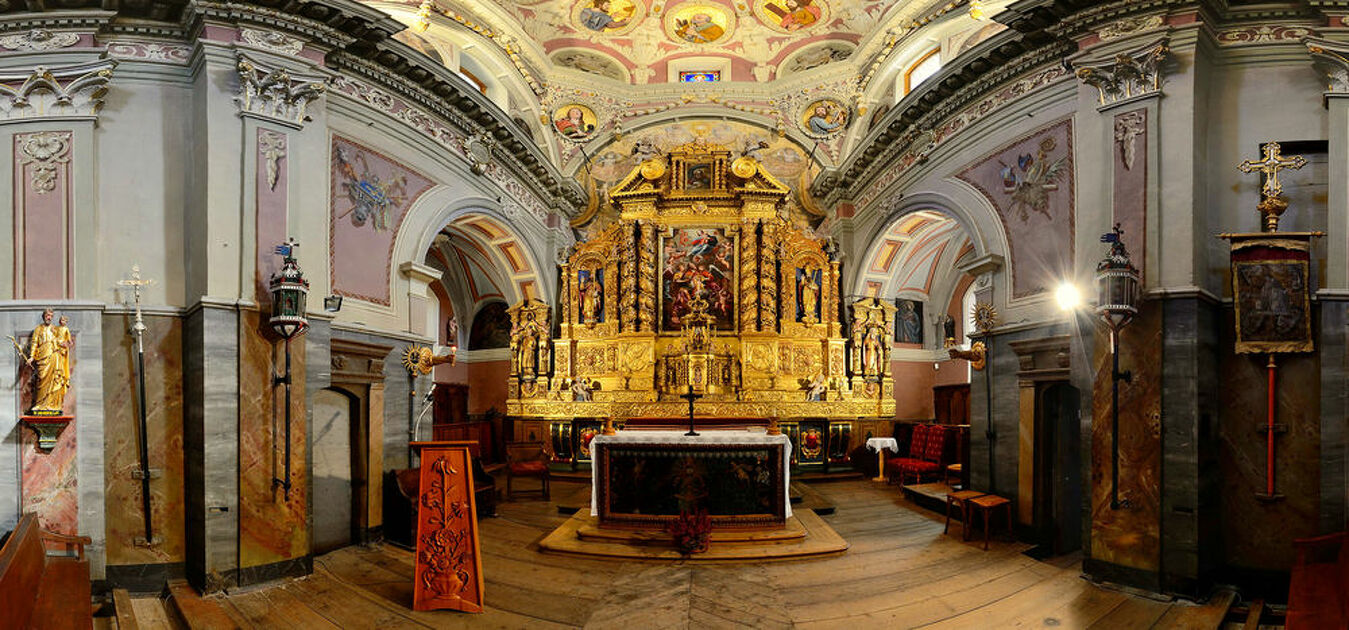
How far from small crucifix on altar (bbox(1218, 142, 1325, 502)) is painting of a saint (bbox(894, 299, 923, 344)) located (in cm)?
986

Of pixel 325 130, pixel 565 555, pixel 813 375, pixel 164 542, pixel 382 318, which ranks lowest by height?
pixel 565 555

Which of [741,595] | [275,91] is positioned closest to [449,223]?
[275,91]

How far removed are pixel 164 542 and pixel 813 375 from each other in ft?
35.9

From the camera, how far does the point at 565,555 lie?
776cm

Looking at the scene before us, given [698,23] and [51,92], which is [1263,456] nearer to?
[698,23]

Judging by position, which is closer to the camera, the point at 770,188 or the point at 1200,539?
the point at 1200,539

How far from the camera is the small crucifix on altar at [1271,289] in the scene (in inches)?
245

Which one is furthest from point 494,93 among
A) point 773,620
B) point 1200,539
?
point 1200,539

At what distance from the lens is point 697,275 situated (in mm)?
14688

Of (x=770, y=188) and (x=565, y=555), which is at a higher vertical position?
(x=770, y=188)

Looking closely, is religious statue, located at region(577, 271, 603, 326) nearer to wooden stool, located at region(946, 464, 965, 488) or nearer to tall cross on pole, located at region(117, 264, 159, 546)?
wooden stool, located at region(946, 464, 965, 488)

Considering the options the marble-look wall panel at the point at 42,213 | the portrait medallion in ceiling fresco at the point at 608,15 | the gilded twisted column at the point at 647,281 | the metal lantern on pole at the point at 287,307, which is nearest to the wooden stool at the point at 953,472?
the gilded twisted column at the point at 647,281

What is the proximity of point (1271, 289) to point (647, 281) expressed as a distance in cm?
1024

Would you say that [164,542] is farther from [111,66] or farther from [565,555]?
[111,66]
